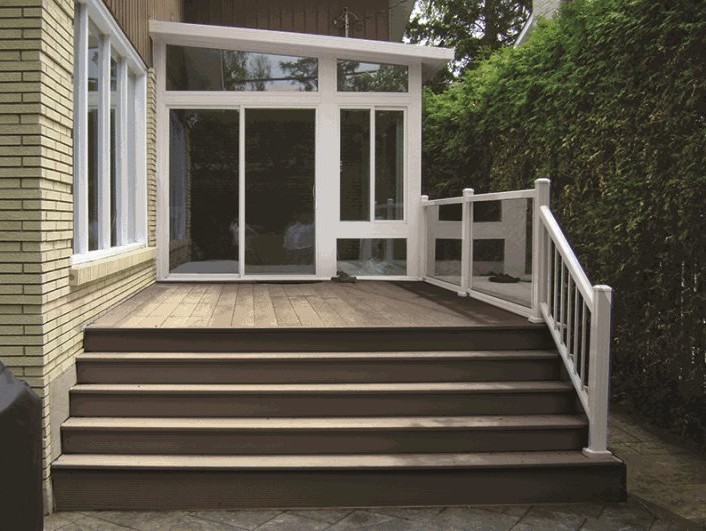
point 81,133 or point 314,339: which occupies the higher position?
point 81,133

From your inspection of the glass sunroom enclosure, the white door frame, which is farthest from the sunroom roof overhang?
the white door frame

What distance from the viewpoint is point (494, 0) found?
24.7 meters

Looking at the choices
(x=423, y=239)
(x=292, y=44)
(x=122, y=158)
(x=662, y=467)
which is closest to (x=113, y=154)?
(x=122, y=158)

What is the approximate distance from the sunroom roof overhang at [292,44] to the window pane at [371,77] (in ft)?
0.27

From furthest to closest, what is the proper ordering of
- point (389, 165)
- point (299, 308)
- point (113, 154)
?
1. point (389, 165)
2. point (113, 154)
3. point (299, 308)

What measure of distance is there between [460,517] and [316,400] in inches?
45.8

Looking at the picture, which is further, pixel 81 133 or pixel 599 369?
pixel 81 133

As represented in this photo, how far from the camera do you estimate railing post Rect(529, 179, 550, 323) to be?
17.2ft

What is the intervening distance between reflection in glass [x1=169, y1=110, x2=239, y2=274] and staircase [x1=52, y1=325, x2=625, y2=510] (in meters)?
4.20

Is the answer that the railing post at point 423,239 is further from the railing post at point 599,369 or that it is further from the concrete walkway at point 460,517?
the concrete walkway at point 460,517

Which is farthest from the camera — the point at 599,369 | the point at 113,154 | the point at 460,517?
the point at 113,154

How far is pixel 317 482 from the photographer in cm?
404

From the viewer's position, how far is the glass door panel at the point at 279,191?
8.99 meters

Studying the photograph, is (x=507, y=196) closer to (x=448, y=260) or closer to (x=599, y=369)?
(x=599, y=369)
